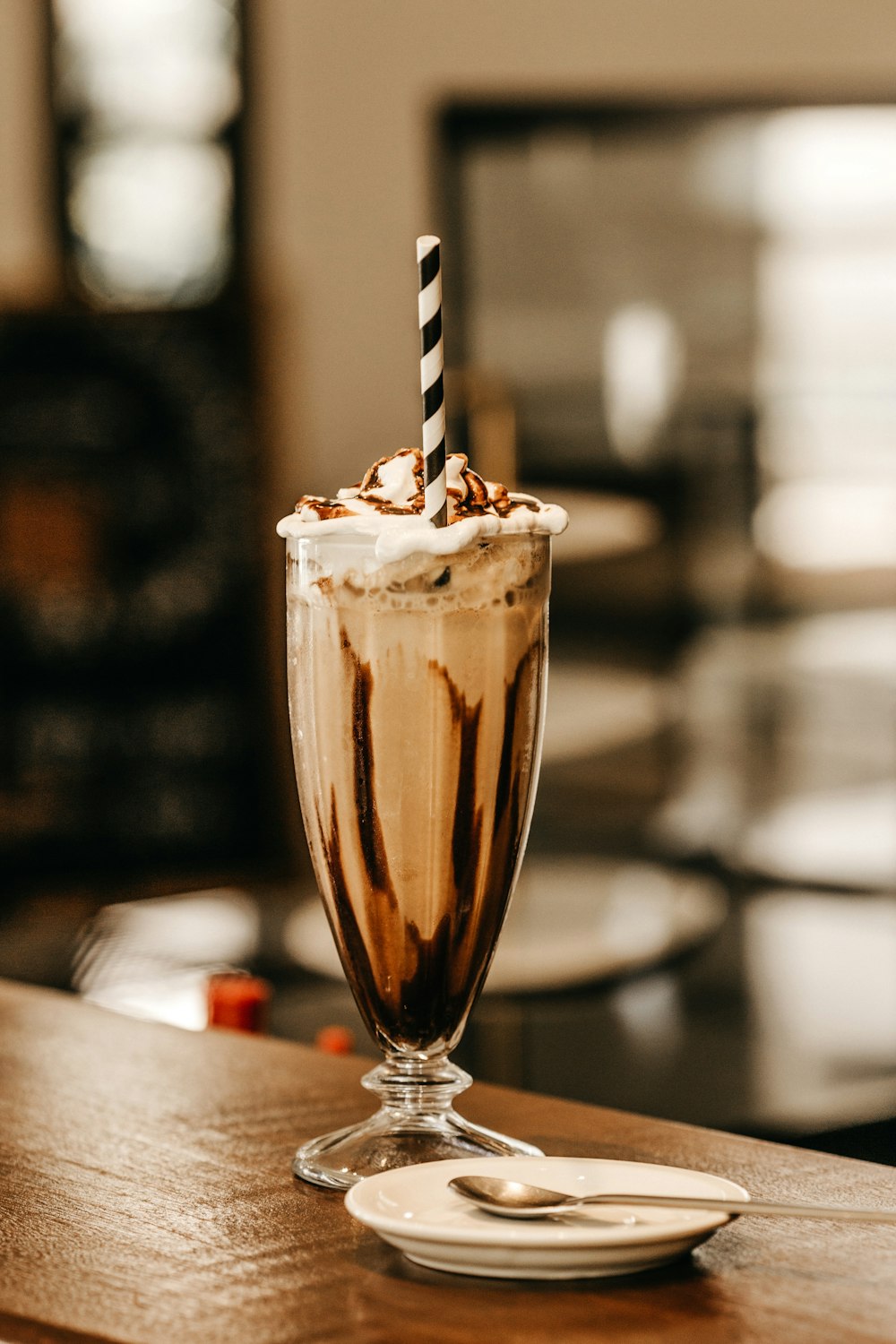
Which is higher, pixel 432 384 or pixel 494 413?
pixel 494 413

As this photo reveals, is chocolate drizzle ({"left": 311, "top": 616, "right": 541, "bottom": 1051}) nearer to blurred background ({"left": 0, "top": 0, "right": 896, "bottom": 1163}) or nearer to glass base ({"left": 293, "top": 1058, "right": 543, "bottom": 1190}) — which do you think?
glass base ({"left": 293, "top": 1058, "right": 543, "bottom": 1190})

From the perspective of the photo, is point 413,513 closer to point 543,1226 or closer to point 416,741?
point 416,741

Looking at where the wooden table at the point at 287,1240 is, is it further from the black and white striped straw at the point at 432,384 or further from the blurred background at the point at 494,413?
the blurred background at the point at 494,413

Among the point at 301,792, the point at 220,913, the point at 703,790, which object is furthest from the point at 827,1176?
the point at 703,790

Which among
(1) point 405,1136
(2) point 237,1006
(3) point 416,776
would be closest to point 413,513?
(3) point 416,776

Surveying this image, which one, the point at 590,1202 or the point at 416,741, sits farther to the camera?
the point at 416,741

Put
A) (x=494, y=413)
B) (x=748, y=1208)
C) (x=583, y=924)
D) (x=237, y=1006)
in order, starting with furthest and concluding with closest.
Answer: (x=494, y=413) → (x=583, y=924) → (x=237, y=1006) → (x=748, y=1208)

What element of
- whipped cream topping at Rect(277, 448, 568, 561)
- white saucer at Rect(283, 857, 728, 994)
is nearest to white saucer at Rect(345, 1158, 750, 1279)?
whipped cream topping at Rect(277, 448, 568, 561)
